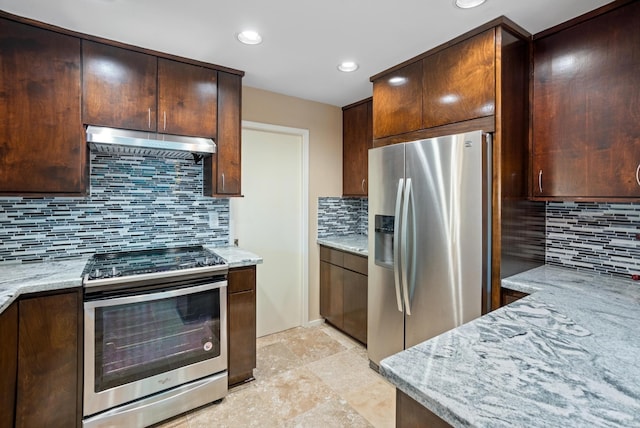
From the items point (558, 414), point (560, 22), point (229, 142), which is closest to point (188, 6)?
point (229, 142)

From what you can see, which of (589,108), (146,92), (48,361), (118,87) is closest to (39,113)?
(118,87)

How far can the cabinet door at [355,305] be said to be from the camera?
9.46 ft

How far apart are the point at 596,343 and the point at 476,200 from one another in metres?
0.93

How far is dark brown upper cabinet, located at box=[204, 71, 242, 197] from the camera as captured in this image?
250 cm

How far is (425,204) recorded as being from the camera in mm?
2072

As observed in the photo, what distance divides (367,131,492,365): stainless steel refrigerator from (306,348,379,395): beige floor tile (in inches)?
5.9

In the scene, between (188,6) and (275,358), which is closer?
(188,6)

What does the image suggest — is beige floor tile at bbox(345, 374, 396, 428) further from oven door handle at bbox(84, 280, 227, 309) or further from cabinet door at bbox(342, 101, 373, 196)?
cabinet door at bbox(342, 101, 373, 196)

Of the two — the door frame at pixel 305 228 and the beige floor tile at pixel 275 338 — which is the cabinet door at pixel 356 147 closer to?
the door frame at pixel 305 228

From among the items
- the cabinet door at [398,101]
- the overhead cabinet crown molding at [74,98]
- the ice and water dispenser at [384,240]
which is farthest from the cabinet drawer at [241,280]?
the cabinet door at [398,101]

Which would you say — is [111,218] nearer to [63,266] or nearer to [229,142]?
[63,266]

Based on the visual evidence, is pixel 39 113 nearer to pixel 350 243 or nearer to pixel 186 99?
pixel 186 99

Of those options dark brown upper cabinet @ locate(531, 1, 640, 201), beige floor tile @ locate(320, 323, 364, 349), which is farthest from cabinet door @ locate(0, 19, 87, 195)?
dark brown upper cabinet @ locate(531, 1, 640, 201)

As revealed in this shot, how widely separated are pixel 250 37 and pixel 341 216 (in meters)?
2.13
